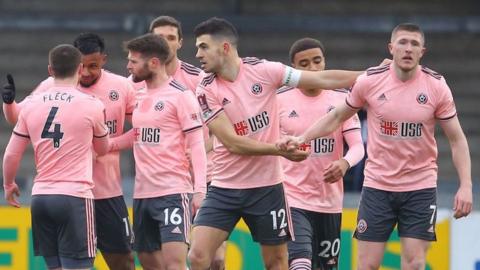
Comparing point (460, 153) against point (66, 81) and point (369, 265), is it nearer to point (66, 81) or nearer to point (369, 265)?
point (369, 265)

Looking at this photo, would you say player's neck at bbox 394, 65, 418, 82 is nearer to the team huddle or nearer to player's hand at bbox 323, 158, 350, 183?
the team huddle

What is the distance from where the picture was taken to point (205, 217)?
33.5ft

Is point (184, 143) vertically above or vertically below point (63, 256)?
above

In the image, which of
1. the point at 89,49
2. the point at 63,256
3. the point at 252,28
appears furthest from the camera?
the point at 252,28

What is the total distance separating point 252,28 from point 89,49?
32.0 feet

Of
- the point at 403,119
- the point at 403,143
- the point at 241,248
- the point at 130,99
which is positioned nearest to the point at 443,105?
the point at 403,119

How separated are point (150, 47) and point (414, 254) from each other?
2.61 meters

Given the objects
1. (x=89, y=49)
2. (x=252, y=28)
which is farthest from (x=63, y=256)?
(x=252, y=28)

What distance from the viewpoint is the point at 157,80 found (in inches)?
417

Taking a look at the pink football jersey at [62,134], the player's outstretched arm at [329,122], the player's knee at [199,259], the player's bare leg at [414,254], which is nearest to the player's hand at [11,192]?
the pink football jersey at [62,134]

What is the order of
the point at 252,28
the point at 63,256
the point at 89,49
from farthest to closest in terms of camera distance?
the point at 252,28 → the point at 89,49 → the point at 63,256

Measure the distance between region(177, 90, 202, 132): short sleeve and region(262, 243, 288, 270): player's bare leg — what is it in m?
1.09

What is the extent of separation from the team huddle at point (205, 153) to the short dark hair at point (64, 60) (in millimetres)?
10

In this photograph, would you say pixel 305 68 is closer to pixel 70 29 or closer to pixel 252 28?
pixel 252 28
